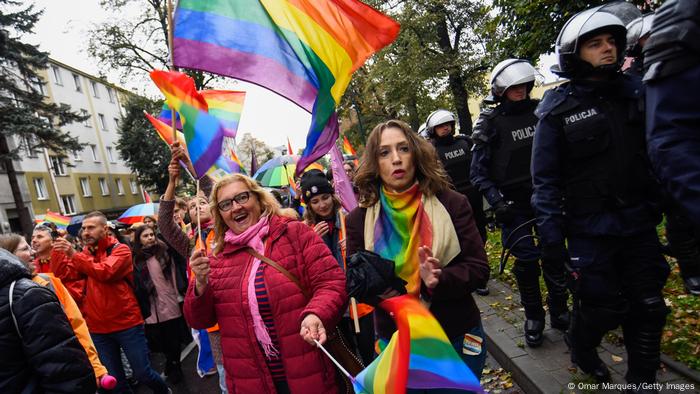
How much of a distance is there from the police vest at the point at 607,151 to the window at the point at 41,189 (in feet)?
120

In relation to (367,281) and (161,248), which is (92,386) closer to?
(367,281)

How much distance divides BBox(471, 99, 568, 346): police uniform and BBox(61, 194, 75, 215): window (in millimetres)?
37722

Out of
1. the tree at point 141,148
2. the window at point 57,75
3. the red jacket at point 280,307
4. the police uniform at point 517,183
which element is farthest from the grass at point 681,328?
the window at point 57,75

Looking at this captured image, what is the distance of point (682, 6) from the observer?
1460 millimetres

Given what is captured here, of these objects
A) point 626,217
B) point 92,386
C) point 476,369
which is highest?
point 626,217

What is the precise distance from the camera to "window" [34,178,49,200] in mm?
30962

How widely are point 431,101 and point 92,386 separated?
54.3ft

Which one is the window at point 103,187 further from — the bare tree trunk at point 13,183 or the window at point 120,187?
the bare tree trunk at point 13,183

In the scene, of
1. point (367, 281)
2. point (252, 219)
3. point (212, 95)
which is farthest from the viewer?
point (212, 95)

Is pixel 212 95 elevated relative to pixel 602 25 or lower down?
elevated

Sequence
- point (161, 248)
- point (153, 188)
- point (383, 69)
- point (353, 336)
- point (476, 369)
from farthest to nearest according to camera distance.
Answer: point (153, 188), point (383, 69), point (161, 248), point (353, 336), point (476, 369)

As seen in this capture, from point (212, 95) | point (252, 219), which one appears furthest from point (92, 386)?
point (212, 95)

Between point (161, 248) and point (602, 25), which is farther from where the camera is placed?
point (161, 248)

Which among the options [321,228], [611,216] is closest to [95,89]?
[321,228]
